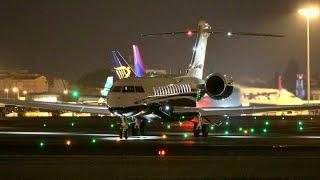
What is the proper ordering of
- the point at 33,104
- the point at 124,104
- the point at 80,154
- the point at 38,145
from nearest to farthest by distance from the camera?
the point at 80,154, the point at 38,145, the point at 124,104, the point at 33,104

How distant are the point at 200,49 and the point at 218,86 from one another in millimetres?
8422

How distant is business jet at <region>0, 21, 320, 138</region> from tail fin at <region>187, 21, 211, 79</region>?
2.57 meters

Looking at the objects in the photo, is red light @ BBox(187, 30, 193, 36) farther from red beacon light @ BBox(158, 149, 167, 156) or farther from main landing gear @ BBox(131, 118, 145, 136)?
red beacon light @ BBox(158, 149, 167, 156)

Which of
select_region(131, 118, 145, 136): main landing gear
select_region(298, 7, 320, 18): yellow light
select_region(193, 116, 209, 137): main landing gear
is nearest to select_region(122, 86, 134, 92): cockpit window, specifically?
select_region(131, 118, 145, 136): main landing gear

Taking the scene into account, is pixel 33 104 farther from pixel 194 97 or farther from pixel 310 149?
pixel 310 149

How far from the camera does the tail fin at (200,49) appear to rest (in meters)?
51.3

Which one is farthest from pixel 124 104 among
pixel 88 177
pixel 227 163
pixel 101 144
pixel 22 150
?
pixel 88 177

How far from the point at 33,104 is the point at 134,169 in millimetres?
24006

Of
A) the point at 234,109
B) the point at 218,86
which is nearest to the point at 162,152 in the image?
the point at 218,86

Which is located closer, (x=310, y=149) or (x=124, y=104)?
(x=310, y=149)

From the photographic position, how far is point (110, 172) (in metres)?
20.8

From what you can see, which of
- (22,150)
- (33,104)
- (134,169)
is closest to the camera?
(134,169)

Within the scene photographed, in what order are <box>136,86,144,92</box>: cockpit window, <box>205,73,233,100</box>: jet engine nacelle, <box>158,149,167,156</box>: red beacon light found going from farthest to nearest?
<box>205,73,233,100</box>: jet engine nacelle → <box>136,86,144,92</box>: cockpit window → <box>158,149,167,156</box>: red beacon light

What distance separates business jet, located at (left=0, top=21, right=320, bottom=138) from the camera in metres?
39.4
